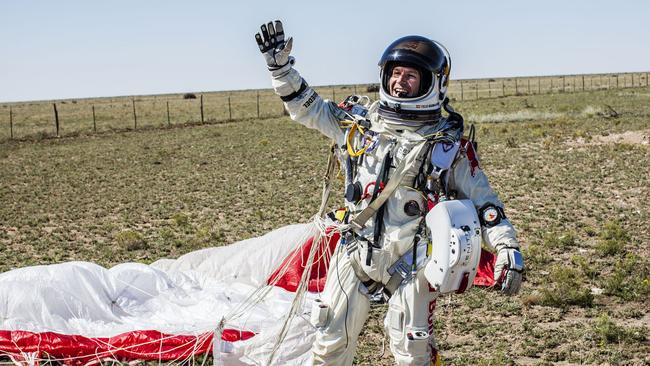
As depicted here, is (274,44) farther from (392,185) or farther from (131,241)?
(131,241)

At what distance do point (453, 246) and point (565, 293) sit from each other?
180 inches

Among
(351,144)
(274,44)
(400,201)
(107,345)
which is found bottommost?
(107,345)

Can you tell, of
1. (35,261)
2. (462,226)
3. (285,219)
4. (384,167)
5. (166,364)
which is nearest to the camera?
(462,226)

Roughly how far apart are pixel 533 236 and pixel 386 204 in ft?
24.3

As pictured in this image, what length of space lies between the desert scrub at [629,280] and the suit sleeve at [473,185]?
14.7 feet

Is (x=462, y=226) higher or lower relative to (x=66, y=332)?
higher

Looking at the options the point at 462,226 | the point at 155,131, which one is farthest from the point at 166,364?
the point at 155,131

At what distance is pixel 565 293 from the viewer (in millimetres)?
7742

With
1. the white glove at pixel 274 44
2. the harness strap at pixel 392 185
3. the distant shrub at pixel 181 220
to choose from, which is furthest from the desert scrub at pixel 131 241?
the harness strap at pixel 392 185

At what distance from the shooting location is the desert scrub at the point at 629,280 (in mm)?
7843

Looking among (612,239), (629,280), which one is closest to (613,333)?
(629,280)

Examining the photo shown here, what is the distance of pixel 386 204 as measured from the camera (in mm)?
4188

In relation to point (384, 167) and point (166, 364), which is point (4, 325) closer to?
point (166, 364)

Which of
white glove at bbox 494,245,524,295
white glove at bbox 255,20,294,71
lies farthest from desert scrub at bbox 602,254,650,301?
white glove at bbox 255,20,294,71
